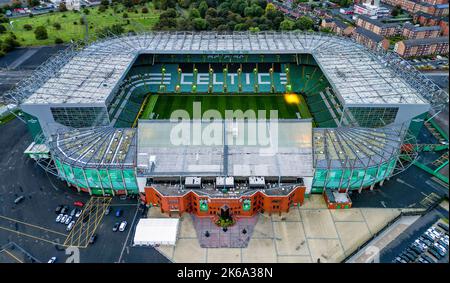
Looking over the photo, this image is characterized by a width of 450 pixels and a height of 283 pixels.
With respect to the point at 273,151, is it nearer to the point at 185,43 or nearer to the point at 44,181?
the point at 44,181

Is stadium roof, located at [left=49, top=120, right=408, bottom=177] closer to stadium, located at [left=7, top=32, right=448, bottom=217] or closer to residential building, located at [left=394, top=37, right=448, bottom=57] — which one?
stadium, located at [left=7, top=32, right=448, bottom=217]

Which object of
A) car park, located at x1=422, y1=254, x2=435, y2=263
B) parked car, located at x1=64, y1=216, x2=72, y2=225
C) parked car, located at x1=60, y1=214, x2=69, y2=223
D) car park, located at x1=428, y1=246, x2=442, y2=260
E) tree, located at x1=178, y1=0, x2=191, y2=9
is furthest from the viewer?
tree, located at x1=178, y1=0, x2=191, y2=9

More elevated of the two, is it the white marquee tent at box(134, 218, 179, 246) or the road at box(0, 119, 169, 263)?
the white marquee tent at box(134, 218, 179, 246)

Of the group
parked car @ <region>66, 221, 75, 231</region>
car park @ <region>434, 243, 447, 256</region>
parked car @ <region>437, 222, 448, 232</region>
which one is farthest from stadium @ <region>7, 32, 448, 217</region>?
car park @ <region>434, 243, 447, 256</region>

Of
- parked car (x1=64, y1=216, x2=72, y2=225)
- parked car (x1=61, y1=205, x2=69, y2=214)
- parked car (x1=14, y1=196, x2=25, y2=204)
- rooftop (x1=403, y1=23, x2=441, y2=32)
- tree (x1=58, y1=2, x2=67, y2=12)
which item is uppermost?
tree (x1=58, y1=2, x2=67, y2=12)

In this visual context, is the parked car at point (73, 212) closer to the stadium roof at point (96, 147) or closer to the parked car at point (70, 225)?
the parked car at point (70, 225)

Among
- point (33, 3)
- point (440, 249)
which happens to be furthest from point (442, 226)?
point (33, 3)

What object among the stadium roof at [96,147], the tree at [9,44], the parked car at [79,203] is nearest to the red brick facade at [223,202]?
the stadium roof at [96,147]
